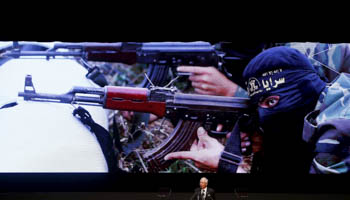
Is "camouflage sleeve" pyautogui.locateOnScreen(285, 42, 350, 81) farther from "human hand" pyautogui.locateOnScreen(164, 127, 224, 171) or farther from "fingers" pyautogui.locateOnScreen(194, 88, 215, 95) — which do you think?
"human hand" pyautogui.locateOnScreen(164, 127, 224, 171)

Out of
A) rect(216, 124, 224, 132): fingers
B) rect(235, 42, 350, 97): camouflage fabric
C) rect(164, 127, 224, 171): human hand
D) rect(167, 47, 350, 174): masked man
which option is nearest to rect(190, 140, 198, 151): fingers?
rect(164, 127, 224, 171): human hand

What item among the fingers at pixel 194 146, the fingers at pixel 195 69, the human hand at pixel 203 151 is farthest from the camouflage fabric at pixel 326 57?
the fingers at pixel 194 146

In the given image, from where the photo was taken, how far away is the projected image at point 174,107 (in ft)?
12.8

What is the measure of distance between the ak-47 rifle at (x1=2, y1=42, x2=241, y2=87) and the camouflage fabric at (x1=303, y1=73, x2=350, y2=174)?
92 cm

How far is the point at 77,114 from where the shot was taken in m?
3.91

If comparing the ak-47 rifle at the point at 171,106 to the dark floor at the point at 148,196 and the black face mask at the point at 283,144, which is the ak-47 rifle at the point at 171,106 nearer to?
the black face mask at the point at 283,144

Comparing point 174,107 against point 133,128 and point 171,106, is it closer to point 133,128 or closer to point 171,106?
point 171,106

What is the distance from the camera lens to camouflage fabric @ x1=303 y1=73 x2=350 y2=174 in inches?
152

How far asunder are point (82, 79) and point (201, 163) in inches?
55.0

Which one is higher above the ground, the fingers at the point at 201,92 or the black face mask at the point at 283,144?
the fingers at the point at 201,92

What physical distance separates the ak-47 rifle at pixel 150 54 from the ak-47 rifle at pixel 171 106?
219mm

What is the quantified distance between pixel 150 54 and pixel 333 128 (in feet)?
6.10

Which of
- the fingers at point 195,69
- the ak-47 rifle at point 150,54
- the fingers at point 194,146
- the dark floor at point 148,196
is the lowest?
the dark floor at point 148,196
